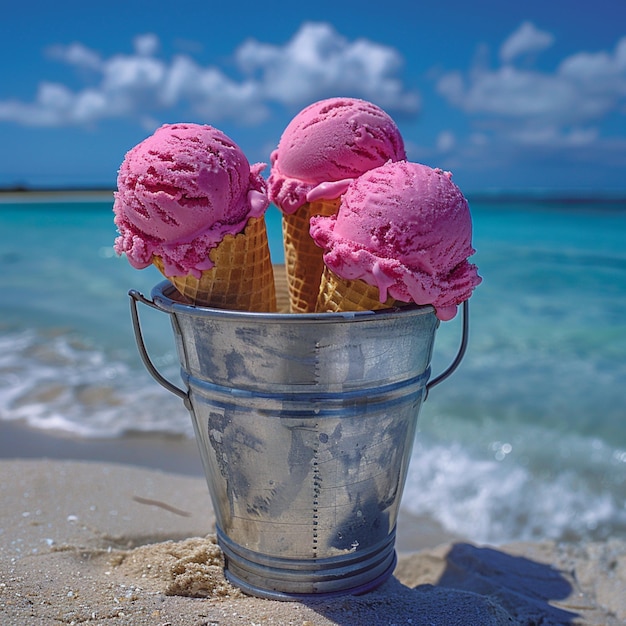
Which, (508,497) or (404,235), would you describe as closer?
(404,235)

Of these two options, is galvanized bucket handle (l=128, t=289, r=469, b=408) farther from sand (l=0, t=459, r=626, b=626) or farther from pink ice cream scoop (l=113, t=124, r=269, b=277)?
sand (l=0, t=459, r=626, b=626)

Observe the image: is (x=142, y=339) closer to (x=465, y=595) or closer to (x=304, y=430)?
(x=304, y=430)

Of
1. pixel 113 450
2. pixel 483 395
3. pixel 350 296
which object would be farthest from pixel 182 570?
pixel 483 395

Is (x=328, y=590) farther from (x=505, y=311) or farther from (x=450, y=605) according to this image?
(x=505, y=311)

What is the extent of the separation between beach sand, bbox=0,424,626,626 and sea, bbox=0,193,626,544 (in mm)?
472

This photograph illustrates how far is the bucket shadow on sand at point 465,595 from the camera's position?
166cm

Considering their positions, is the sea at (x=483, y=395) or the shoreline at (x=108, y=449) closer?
the sea at (x=483, y=395)

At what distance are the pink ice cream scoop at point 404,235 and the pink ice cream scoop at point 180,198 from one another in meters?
0.29

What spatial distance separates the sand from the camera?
1594 millimetres

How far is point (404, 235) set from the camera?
1485 millimetres

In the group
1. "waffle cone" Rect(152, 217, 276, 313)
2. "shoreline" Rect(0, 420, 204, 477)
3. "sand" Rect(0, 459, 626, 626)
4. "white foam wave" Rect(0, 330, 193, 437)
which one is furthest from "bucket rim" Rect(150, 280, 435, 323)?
"white foam wave" Rect(0, 330, 193, 437)

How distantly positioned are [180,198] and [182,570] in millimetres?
1048

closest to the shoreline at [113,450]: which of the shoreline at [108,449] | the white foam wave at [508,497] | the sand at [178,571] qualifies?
the shoreline at [108,449]

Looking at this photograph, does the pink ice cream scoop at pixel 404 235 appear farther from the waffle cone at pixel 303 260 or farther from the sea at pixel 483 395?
the sea at pixel 483 395
